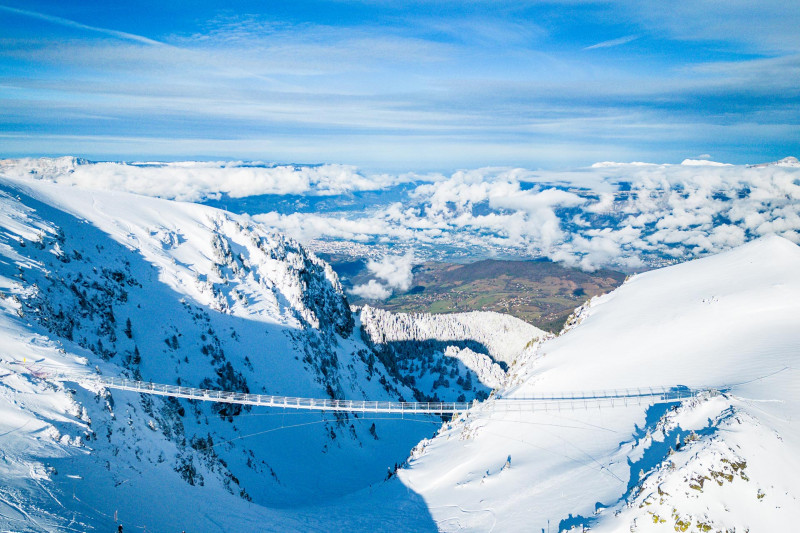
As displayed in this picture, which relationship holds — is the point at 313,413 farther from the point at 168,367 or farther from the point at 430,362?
the point at 430,362

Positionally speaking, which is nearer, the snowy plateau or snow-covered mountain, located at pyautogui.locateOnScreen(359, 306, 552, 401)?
the snowy plateau

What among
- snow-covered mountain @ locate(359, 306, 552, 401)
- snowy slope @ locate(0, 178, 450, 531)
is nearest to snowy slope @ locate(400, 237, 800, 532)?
snowy slope @ locate(0, 178, 450, 531)

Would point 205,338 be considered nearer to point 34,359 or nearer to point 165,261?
point 165,261

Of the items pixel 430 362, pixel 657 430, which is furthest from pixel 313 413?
pixel 430 362

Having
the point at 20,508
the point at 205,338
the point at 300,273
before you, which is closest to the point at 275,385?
the point at 205,338

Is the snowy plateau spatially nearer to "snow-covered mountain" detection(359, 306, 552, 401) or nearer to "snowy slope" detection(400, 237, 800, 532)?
"snowy slope" detection(400, 237, 800, 532)

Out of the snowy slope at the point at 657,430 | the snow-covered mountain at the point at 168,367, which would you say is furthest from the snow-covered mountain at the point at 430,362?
the snowy slope at the point at 657,430

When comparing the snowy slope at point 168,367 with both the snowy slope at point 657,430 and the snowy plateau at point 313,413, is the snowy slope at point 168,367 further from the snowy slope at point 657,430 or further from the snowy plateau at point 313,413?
the snowy slope at point 657,430
